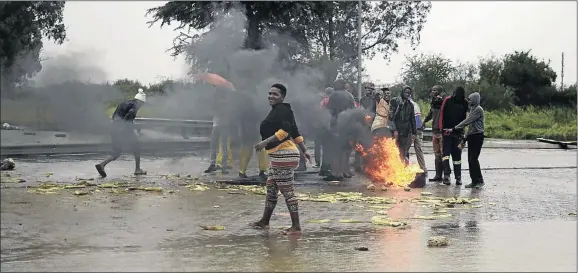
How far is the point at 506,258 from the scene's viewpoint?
7340 mm

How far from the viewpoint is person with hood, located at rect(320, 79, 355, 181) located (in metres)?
14.2

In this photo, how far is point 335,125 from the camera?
14344 millimetres

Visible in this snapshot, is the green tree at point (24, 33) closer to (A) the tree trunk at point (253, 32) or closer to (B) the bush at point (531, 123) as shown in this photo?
(A) the tree trunk at point (253, 32)

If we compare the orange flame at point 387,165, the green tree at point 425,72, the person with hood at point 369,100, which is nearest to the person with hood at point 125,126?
the orange flame at point 387,165

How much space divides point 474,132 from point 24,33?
8214 millimetres

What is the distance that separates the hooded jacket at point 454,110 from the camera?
14070mm

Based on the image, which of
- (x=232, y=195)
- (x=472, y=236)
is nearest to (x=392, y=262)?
(x=472, y=236)

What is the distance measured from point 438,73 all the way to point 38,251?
3545 cm

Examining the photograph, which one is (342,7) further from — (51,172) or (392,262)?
(392,262)

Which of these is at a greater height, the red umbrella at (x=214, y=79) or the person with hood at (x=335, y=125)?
the red umbrella at (x=214, y=79)

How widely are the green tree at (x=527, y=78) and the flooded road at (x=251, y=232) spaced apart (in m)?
44.5

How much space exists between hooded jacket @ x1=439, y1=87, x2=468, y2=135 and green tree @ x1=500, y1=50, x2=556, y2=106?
43182mm

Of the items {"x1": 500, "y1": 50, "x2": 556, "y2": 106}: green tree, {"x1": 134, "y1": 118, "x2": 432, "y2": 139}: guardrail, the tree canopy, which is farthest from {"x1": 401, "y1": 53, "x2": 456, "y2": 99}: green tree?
{"x1": 134, "y1": 118, "x2": 432, "y2": 139}: guardrail

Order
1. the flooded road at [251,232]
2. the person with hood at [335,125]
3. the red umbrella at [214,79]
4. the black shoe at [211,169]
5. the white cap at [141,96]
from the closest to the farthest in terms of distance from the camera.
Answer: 1. the flooded road at [251,232]
2. the white cap at [141,96]
3. the red umbrella at [214,79]
4. the person with hood at [335,125]
5. the black shoe at [211,169]
